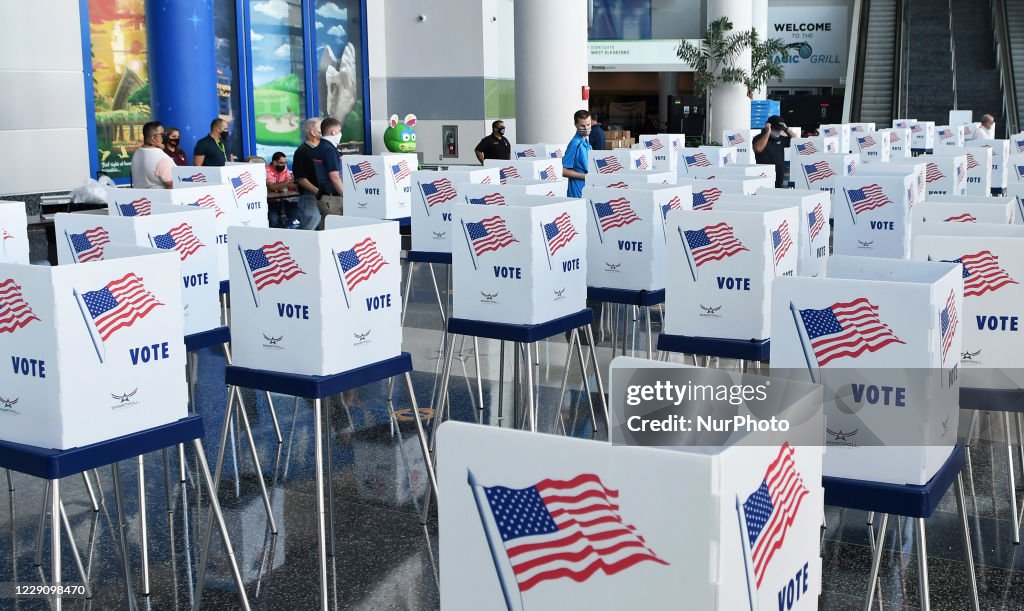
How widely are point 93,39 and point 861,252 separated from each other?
38.6 ft

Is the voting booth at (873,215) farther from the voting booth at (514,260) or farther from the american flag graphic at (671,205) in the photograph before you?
the voting booth at (514,260)

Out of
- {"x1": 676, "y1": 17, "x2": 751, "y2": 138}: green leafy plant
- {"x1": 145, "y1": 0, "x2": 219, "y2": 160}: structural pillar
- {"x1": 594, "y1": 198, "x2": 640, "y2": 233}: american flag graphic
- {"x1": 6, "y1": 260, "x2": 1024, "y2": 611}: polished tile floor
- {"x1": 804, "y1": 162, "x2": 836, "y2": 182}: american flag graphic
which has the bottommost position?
{"x1": 6, "y1": 260, "x2": 1024, "y2": 611}: polished tile floor

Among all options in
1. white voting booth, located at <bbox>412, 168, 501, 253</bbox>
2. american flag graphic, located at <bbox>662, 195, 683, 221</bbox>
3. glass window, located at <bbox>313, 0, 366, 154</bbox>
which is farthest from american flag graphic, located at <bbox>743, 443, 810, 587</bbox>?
glass window, located at <bbox>313, 0, 366, 154</bbox>

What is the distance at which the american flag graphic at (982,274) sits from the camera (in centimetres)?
399

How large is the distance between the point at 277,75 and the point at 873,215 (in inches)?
542

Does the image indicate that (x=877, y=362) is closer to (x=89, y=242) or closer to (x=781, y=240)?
(x=781, y=240)

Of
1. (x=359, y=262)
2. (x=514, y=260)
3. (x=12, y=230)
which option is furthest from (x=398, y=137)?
(x=359, y=262)

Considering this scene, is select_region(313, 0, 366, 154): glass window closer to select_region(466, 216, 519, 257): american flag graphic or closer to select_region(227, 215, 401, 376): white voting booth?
select_region(466, 216, 519, 257): american flag graphic

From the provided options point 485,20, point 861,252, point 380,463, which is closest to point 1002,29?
point 485,20

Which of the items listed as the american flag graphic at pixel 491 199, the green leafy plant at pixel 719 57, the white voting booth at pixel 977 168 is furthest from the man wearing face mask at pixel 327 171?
the green leafy plant at pixel 719 57

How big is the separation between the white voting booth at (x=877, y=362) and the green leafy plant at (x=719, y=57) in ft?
73.7

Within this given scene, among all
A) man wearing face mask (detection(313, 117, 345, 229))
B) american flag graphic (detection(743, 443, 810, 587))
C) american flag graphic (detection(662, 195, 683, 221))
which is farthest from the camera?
man wearing face mask (detection(313, 117, 345, 229))

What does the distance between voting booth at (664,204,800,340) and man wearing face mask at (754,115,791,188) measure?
27.4 feet

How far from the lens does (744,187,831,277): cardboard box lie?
5234 mm
